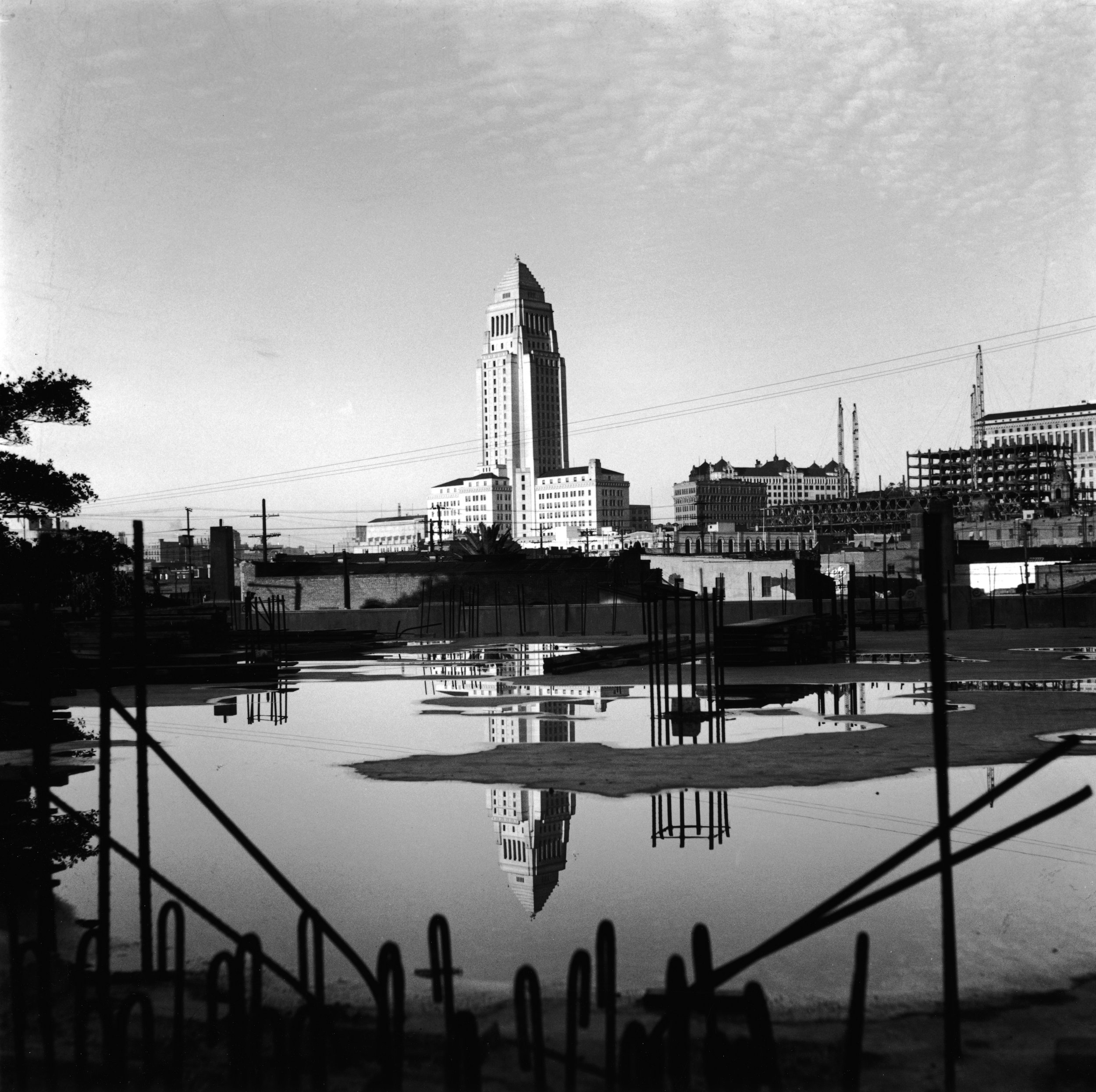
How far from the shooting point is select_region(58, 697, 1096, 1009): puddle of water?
20.1 feet

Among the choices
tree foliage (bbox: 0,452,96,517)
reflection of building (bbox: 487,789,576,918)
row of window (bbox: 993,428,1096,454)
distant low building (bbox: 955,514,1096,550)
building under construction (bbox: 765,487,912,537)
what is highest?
row of window (bbox: 993,428,1096,454)

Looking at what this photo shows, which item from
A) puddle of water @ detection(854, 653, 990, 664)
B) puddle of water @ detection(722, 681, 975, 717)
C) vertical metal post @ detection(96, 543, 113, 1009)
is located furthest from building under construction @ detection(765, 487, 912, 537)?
vertical metal post @ detection(96, 543, 113, 1009)

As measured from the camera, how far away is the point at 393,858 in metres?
8.38

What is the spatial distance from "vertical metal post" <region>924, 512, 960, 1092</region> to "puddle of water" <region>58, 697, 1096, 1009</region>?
1.09 meters

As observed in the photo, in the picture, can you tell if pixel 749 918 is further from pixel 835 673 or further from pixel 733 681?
pixel 835 673

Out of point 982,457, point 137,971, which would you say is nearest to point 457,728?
point 137,971

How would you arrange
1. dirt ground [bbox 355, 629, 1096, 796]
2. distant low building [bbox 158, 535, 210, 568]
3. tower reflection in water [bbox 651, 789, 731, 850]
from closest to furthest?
tower reflection in water [bbox 651, 789, 731, 850] → dirt ground [bbox 355, 629, 1096, 796] → distant low building [bbox 158, 535, 210, 568]

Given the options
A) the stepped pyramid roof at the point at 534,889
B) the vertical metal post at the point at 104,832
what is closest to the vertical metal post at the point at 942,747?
the stepped pyramid roof at the point at 534,889

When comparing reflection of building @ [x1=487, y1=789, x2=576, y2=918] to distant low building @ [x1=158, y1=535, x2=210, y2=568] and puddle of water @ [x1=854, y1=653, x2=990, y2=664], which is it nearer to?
puddle of water @ [x1=854, y1=653, x2=990, y2=664]

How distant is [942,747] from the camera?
176 inches

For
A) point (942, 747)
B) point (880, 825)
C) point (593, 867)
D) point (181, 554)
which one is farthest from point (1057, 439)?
point (942, 747)

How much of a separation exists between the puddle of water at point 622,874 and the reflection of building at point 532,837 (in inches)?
0.9

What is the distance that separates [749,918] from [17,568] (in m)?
13.5

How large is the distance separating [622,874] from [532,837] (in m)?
1.33
